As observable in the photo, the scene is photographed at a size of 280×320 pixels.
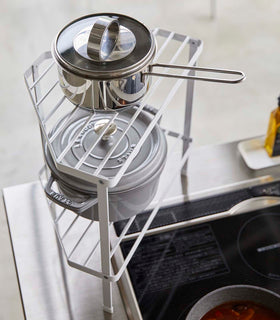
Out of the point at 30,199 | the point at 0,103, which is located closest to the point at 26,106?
the point at 0,103

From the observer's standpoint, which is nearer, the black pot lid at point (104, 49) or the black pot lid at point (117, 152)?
the black pot lid at point (104, 49)

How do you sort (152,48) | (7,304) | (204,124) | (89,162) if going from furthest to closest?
1. (204,124)
2. (7,304)
3. (89,162)
4. (152,48)

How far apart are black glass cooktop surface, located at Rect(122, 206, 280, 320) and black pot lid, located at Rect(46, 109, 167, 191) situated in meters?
0.26

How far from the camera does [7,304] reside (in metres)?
1.89

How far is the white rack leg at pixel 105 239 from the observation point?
988 mm

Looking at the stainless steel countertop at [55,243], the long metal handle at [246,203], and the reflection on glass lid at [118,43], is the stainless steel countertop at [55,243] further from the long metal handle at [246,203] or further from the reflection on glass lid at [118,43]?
the reflection on glass lid at [118,43]

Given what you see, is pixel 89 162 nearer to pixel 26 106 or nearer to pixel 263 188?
pixel 263 188

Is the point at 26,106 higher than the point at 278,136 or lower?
higher

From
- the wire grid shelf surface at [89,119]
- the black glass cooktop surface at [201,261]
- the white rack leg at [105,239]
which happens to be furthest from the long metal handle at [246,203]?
the white rack leg at [105,239]

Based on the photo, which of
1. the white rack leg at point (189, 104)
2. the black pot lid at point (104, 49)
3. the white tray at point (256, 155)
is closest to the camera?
the black pot lid at point (104, 49)

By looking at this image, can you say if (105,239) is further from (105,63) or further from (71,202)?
(105,63)

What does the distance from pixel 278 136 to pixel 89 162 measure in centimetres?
60

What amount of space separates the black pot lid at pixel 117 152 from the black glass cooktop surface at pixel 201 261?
26 cm

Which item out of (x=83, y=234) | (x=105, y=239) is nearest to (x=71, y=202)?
(x=105, y=239)
